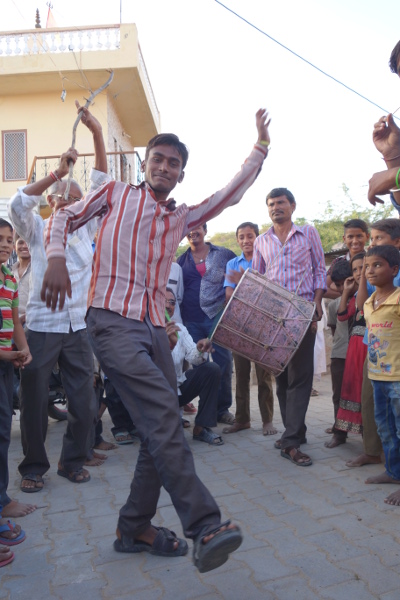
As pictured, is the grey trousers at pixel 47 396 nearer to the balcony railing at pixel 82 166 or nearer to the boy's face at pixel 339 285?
the boy's face at pixel 339 285

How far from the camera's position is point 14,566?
263cm

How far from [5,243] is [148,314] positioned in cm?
134

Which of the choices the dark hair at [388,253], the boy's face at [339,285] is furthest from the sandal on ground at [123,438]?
the dark hair at [388,253]

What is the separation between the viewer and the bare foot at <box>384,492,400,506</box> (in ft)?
10.6

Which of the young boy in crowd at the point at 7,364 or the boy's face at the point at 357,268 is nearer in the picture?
the young boy in crowd at the point at 7,364

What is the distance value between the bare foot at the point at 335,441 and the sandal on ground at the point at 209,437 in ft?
3.04

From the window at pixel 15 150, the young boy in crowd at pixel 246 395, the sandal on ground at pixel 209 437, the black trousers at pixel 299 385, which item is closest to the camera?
the black trousers at pixel 299 385

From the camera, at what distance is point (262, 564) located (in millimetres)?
2535

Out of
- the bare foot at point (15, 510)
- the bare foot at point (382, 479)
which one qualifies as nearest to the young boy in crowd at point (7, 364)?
the bare foot at point (15, 510)

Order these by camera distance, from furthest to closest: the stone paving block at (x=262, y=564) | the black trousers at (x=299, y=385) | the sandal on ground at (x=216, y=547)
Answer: the black trousers at (x=299, y=385) → the stone paving block at (x=262, y=564) → the sandal on ground at (x=216, y=547)

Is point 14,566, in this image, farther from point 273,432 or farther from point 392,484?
point 273,432

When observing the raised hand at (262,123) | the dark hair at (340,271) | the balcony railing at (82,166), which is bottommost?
the dark hair at (340,271)

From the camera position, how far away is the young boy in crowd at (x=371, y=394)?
3.91m

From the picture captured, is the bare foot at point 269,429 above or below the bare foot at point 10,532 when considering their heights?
below
